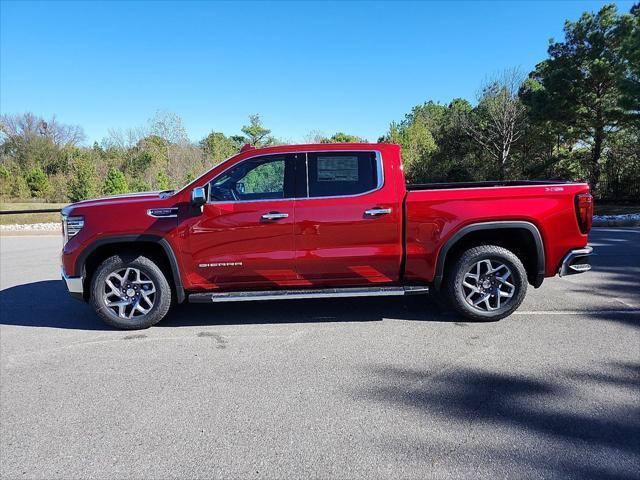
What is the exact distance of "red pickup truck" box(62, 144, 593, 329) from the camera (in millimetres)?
4680

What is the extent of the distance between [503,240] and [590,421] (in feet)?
8.20

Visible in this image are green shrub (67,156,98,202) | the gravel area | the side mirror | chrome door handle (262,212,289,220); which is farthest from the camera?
green shrub (67,156,98,202)

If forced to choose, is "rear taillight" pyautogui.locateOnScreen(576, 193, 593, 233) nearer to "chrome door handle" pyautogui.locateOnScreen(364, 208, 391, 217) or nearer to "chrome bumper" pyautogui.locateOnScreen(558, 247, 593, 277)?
"chrome bumper" pyautogui.locateOnScreen(558, 247, 593, 277)

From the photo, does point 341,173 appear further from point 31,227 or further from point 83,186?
point 83,186

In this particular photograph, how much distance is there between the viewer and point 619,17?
18828 mm

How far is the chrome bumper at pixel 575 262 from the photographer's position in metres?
4.75

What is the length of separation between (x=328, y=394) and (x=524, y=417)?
1395 mm

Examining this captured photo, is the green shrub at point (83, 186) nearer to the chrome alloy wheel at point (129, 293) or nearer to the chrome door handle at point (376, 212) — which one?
the chrome alloy wheel at point (129, 293)

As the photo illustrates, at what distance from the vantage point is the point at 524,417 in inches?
117

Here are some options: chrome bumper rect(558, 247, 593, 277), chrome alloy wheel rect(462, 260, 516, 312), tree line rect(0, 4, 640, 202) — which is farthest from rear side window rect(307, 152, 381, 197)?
tree line rect(0, 4, 640, 202)

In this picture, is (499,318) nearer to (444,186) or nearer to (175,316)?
(444,186)

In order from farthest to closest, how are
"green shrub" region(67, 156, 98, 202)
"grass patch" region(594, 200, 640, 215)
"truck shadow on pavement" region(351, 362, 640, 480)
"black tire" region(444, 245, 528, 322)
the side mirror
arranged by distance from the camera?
"green shrub" region(67, 156, 98, 202) < "grass patch" region(594, 200, 640, 215) < "black tire" region(444, 245, 528, 322) < the side mirror < "truck shadow on pavement" region(351, 362, 640, 480)

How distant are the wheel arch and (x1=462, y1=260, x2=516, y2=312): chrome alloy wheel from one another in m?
3.20

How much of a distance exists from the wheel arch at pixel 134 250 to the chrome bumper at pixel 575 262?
167 inches
